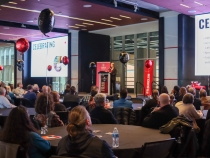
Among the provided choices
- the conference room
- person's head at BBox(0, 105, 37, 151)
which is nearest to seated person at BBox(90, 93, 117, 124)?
the conference room

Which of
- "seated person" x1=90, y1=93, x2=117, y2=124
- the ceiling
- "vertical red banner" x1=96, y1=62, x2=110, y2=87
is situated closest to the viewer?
"seated person" x1=90, y1=93, x2=117, y2=124

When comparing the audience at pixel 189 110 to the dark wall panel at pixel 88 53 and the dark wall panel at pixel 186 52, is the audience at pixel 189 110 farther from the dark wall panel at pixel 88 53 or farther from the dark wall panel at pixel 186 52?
the dark wall panel at pixel 88 53

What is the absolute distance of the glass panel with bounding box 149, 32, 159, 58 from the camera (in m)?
17.5

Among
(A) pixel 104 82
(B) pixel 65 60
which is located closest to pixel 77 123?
(A) pixel 104 82

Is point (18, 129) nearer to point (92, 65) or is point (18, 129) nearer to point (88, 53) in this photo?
point (92, 65)

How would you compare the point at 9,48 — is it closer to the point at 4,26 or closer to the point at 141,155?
the point at 4,26

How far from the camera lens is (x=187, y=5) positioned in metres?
11.6

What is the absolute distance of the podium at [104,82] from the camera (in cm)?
1572

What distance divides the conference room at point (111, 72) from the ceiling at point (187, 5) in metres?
0.04

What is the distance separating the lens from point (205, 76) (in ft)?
43.1

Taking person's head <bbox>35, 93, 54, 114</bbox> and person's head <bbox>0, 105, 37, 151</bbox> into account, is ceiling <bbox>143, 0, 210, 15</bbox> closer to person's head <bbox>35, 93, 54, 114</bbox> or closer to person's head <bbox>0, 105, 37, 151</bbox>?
person's head <bbox>35, 93, 54, 114</bbox>

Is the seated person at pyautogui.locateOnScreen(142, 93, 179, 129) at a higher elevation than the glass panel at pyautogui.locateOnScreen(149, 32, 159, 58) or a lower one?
lower

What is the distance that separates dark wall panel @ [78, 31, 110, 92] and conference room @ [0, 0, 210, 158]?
0.06 metres

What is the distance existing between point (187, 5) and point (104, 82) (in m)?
6.05
